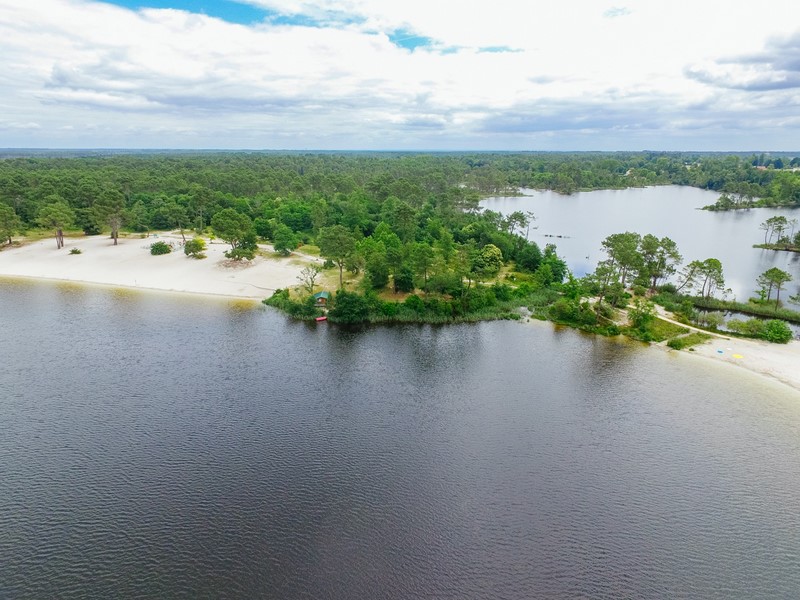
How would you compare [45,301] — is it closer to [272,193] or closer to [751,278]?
[272,193]

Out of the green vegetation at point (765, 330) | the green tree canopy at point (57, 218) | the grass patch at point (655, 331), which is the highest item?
the green tree canopy at point (57, 218)

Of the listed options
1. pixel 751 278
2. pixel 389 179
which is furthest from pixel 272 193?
pixel 751 278

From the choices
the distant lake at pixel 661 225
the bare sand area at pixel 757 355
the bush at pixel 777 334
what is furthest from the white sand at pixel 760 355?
the distant lake at pixel 661 225

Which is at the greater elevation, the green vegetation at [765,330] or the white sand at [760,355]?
the green vegetation at [765,330]

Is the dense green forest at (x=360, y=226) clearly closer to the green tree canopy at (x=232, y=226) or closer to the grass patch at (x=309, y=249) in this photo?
the green tree canopy at (x=232, y=226)

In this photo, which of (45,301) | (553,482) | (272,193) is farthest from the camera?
(272,193)

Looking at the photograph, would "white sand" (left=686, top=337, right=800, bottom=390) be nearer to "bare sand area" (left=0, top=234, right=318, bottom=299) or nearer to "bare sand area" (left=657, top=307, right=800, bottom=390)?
"bare sand area" (left=657, top=307, right=800, bottom=390)

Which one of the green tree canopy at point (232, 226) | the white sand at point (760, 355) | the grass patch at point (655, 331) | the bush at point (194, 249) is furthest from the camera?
the bush at point (194, 249)

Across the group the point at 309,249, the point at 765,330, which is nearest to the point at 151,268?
the point at 309,249
